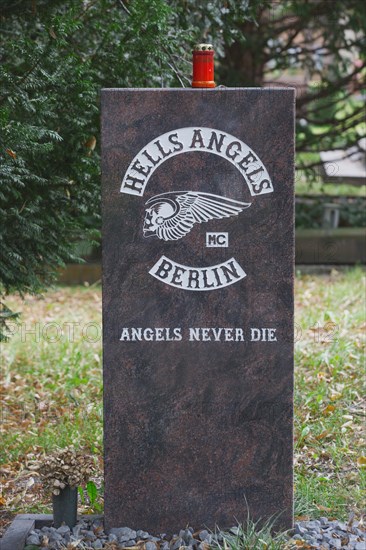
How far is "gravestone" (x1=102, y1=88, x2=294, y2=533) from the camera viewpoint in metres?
3.60

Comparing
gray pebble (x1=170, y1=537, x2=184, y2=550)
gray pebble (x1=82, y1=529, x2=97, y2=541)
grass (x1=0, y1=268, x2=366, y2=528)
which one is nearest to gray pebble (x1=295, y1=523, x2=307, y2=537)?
grass (x1=0, y1=268, x2=366, y2=528)

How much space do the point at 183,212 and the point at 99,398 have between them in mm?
2614

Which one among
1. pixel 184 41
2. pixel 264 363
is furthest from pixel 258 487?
pixel 184 41

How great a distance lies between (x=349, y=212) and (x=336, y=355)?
5.51 m

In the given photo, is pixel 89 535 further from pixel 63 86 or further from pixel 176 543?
pixel 63 86

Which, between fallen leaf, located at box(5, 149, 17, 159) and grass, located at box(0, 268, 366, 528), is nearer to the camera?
fallen leaf, located at box(5, 149, 17, 159)

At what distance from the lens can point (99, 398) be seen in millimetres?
5902

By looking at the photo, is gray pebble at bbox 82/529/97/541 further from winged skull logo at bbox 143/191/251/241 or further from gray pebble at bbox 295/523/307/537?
winged skull logo at bbox 143/191/251/241

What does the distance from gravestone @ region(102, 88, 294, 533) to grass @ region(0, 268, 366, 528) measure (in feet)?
1.70

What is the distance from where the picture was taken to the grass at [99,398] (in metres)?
4.45

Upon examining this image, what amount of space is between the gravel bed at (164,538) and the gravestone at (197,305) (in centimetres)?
5

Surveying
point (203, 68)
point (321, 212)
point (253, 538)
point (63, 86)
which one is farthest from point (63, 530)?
point (321, 212)

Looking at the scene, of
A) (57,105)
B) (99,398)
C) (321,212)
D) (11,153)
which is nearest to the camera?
(11,153)

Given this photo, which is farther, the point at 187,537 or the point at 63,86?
the point at 63,86
